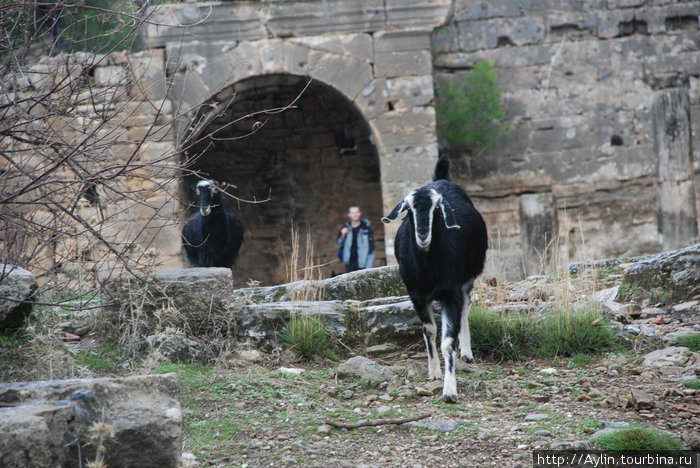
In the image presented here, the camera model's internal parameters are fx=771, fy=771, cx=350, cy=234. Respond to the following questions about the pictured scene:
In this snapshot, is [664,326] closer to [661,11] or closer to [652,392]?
[652,392]

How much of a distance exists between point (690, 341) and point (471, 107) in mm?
6697

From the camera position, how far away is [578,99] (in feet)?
39.9

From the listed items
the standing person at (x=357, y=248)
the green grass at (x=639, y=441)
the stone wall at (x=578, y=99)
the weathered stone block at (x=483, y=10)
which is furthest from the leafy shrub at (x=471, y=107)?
the green grass at (x=639, y=441)

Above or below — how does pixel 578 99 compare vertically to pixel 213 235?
above

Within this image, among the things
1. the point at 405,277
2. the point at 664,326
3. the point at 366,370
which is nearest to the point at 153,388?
the point at 366,370

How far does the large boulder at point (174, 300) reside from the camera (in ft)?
18.2

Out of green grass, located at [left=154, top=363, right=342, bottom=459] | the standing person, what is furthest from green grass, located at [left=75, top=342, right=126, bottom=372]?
the standing person

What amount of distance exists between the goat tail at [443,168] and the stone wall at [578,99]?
5.71 metres

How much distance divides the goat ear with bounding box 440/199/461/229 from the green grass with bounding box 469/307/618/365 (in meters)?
0.89

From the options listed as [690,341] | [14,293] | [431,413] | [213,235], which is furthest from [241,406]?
[213,235]

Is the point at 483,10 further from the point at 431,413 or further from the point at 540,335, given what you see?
the point at 431,413

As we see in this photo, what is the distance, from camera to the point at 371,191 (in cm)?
1385

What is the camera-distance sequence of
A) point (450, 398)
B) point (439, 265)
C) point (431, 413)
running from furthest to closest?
point (439, 265)
point (450, 398)
point (431, 413)

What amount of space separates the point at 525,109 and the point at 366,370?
Answer: 803 cm
